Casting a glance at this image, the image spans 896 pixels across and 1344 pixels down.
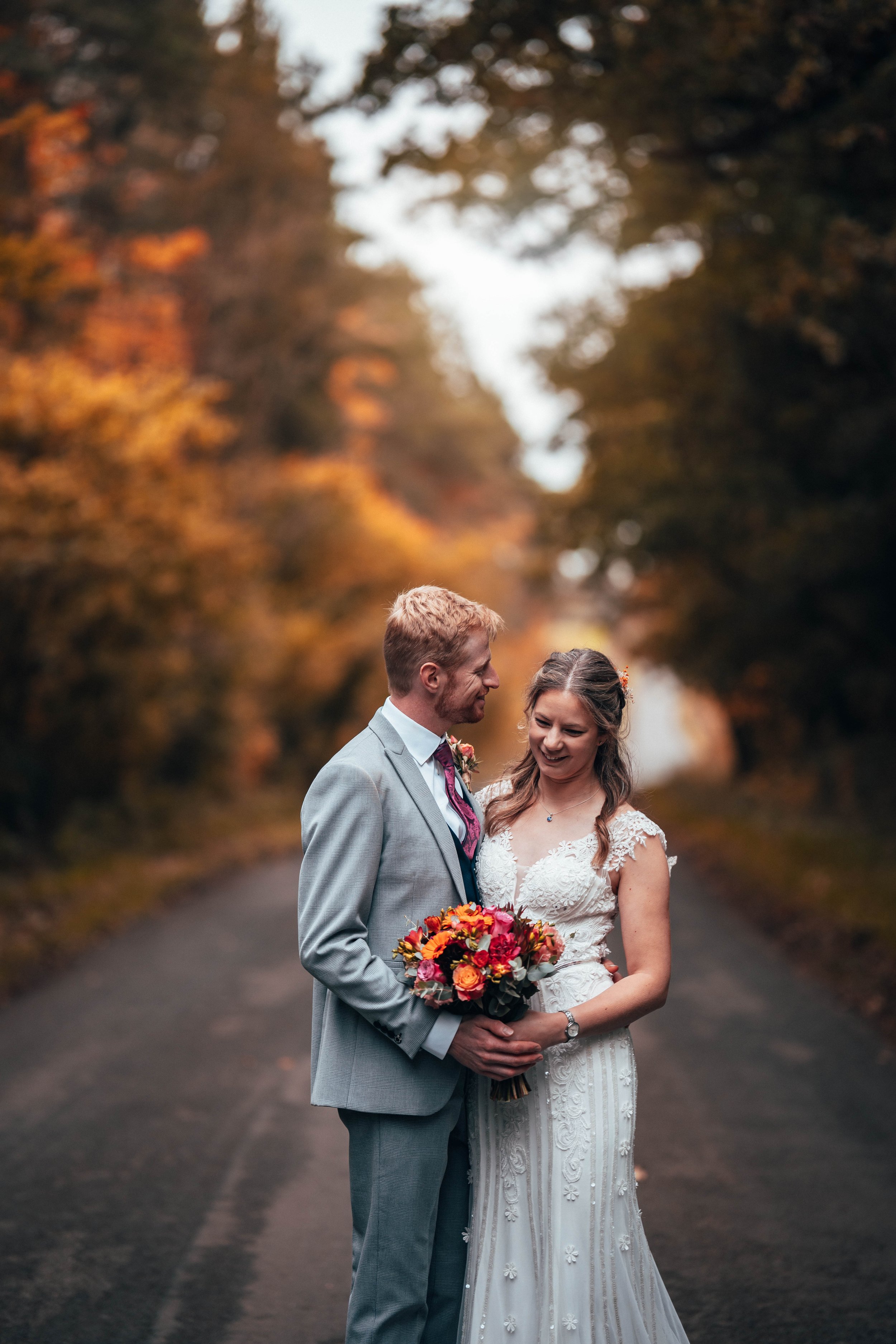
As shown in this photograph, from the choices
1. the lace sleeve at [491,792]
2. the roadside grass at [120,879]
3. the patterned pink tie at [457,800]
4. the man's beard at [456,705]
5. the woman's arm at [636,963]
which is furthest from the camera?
the roadside grass at [120,879]

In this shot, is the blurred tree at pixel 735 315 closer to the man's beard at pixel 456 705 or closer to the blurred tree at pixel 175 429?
the blurred tree at pixel 175 429

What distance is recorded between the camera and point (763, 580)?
15.4 meters

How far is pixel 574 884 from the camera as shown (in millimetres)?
3408

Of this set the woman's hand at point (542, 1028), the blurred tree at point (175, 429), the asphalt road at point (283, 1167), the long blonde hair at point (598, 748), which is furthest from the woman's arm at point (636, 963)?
the blurred tree at point (175, 429)

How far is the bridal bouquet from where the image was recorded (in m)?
2.97

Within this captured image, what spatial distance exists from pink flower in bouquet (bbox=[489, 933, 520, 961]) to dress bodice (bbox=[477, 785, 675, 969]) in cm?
43

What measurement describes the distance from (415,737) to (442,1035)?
2.62ft

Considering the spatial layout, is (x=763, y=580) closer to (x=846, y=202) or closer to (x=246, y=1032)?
(x=846, y=202)

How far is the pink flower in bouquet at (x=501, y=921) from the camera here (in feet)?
9.90

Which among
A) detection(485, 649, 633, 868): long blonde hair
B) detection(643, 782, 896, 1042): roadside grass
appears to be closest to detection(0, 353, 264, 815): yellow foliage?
detection(643, 782, 896, 1042): roadside grass

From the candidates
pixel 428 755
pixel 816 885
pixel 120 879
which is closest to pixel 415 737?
pixel 428 755

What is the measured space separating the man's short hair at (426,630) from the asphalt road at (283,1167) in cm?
248

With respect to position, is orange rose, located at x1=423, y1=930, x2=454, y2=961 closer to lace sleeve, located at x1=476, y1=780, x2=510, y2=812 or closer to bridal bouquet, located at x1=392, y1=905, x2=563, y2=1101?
bridal bouquet, located at x1=392, y1=905, x2=563, y2=1101

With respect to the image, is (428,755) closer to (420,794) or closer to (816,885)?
(420,794)
